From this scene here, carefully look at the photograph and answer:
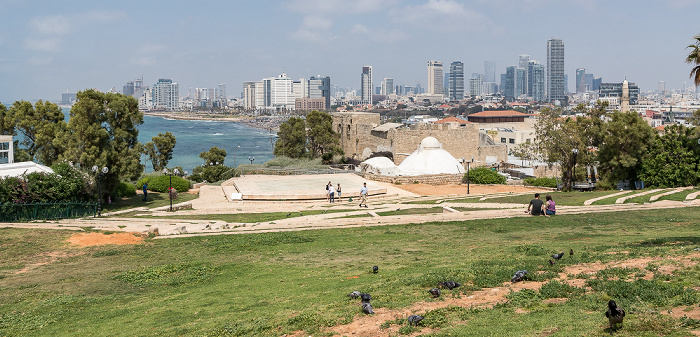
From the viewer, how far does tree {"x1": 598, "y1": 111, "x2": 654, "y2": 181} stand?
94.6 ft

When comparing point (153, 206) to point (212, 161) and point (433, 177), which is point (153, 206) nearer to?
point (433, 177)

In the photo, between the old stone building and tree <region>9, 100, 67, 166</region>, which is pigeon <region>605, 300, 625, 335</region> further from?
the old stone building

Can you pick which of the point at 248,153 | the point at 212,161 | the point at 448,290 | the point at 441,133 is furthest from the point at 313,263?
the point at 248,153

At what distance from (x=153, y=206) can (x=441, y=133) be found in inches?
1169

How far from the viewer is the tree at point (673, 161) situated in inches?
1070

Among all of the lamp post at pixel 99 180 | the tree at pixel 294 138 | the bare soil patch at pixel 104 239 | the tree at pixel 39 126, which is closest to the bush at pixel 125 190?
the lamp post at pixel 99 180

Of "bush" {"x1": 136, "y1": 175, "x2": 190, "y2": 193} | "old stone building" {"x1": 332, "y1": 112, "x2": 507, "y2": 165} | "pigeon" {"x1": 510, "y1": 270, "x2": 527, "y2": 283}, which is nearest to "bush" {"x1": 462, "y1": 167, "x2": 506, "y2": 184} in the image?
"old stone building" {"x1": 332, "y1": 112, "x2": 507, "y2": 165}

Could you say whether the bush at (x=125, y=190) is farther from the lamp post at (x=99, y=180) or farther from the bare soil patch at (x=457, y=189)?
the bare soil patch at (x=457, y=189)

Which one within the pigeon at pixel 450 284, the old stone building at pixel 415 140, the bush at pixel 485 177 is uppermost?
the old stone building at pixel 415 140

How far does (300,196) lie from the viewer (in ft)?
90.9

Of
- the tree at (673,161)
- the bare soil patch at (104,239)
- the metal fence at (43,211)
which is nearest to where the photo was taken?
the bare soil patch at (104,239)

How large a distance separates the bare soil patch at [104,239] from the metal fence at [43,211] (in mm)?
5080

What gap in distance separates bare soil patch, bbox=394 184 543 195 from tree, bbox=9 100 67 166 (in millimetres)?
19908

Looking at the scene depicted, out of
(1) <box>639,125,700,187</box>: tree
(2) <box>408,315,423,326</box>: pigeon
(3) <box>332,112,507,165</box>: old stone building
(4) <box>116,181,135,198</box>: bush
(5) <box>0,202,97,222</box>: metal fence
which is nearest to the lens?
(2) <box>408,315,423,326</box>: pigeon
